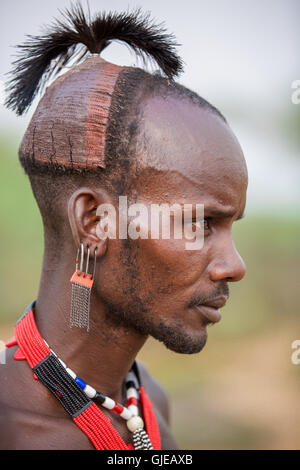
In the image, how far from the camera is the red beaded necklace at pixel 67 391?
7.60ft

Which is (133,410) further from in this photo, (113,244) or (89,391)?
(113,244)

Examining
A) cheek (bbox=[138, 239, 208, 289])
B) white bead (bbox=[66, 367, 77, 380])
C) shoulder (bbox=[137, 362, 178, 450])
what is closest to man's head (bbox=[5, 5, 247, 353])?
cheek (bbox=[138, 239, 208, 289])

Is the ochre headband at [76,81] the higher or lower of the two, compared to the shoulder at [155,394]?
higher

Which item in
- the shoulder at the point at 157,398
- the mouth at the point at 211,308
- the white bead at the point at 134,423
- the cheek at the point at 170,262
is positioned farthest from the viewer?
the shoulder at the point at 157,398

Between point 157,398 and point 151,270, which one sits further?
point 157,398

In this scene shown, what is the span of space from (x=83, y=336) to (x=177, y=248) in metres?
0.64

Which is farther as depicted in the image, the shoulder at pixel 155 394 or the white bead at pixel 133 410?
the shoulder at pixel 155 394

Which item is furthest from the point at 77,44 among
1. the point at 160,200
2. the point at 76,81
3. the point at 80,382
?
the point at 80,382

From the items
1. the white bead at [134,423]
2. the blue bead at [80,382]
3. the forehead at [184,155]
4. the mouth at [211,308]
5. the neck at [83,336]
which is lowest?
the white bead at [134,423]

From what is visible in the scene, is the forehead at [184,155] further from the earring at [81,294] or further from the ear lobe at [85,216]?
the earring at [81,294]

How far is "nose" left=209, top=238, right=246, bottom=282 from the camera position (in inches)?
91.0

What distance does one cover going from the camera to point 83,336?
7.88ft

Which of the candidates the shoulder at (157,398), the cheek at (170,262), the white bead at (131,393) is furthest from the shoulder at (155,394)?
the cheek at (170,262)
